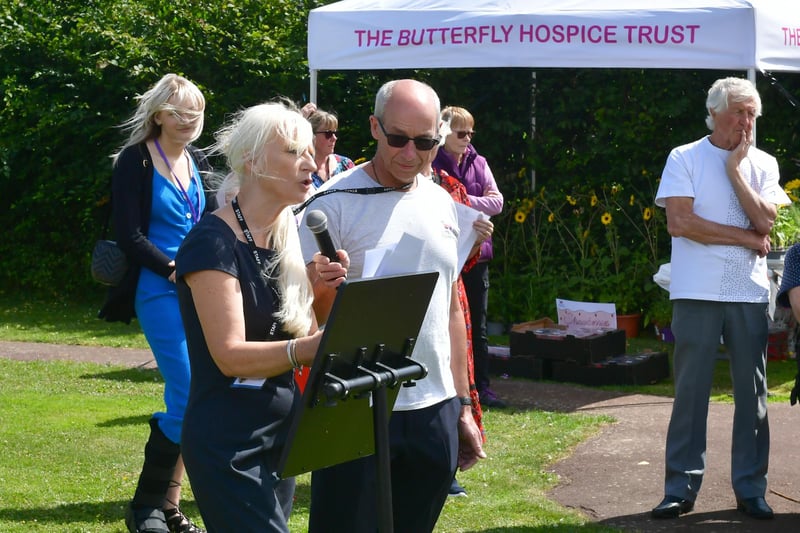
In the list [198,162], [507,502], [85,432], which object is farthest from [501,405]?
[198,162]

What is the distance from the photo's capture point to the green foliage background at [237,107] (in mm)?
11930

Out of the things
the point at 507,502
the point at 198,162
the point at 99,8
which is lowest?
the point at 507,502

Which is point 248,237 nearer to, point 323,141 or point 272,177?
point 272,177

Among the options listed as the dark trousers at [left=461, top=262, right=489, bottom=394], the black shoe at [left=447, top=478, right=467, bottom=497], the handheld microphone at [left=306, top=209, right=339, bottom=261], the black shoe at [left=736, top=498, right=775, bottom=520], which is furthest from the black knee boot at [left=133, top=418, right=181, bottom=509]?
the dark trousers at [left=461, top=262, right=489, bottom=394]

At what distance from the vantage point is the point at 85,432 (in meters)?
7.42

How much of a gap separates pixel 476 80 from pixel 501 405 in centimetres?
530

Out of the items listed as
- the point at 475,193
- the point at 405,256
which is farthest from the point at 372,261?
the point at 475,193

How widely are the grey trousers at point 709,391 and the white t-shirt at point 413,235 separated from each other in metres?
A: 2.32

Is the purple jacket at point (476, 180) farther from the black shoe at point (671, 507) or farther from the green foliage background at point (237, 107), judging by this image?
the green foliage background at point (237, 107)

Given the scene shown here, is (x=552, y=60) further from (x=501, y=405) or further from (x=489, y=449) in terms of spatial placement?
(x=489, y=449)

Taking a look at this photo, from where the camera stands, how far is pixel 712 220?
18.8 feet

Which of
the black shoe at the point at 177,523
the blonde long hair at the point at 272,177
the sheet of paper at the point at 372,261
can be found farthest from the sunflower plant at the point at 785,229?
the blonde long hair at the point at 272,177

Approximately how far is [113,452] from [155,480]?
5.69 feet

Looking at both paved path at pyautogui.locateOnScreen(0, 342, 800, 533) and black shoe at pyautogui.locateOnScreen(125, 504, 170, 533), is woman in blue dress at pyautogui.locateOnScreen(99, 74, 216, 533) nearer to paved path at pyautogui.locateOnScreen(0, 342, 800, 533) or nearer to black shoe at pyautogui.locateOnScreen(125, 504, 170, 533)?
black shoe at pyautogui.locateOnScreen(125, 504, 170, 533)
